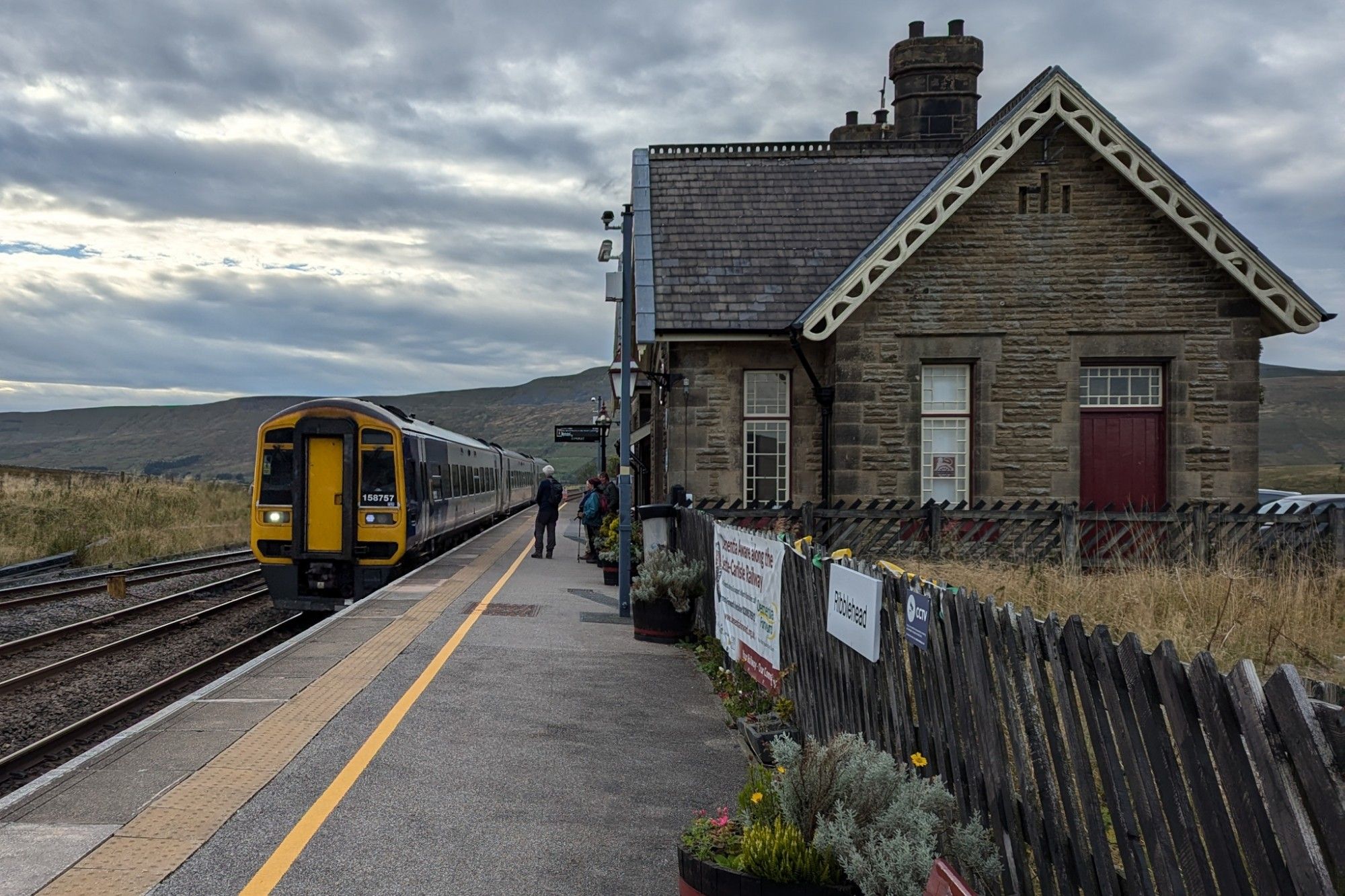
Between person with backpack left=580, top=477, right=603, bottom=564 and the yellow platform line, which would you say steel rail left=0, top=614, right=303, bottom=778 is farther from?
person with backpack left=580, top=477, right=603, bottom=564

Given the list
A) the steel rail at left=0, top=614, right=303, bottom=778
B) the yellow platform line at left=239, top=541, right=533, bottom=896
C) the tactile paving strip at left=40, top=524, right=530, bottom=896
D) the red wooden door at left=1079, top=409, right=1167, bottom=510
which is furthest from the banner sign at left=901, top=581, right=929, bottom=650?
the red wooden door at left=1079, top=409, right=1167, bottom=510

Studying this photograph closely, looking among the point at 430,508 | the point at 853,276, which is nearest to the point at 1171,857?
the point at 853,276

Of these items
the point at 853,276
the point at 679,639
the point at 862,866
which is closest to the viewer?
the point at 862,866

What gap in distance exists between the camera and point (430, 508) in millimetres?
19672

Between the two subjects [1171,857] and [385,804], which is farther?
[385,804]

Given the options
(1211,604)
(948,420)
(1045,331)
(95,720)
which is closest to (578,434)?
(948,420)

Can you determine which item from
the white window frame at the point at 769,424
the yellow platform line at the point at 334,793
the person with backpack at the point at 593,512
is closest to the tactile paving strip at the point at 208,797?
the yellow platform line at the point at 334,793

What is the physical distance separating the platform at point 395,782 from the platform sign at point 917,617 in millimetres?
1639

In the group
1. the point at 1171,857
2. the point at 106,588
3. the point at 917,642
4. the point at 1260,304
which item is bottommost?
the point at 106,588

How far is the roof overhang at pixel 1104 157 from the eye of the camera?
53.1 ft

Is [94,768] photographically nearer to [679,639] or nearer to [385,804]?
[385,804]

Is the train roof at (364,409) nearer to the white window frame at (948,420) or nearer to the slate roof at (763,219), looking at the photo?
the slate roof at (763,219)

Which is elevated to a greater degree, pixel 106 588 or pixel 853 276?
pixel 853 276

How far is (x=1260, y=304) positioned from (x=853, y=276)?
6425 millimetres
